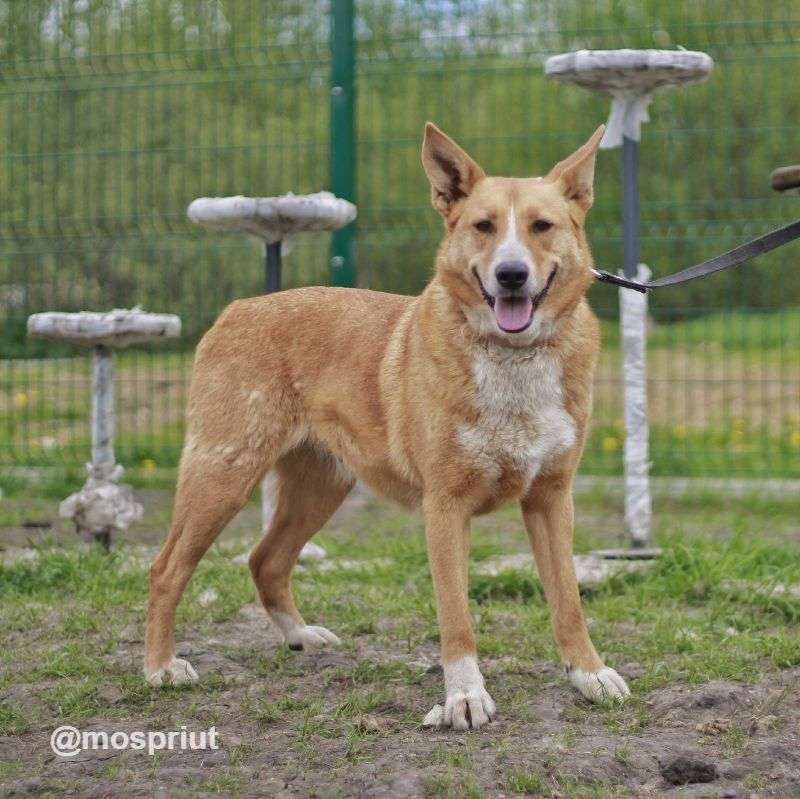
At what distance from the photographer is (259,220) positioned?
5996 millimetres

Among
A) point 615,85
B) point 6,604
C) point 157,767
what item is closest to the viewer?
point 157,767

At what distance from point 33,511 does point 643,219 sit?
3.70 meters

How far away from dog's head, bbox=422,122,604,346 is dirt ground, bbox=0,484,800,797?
45.2 inches

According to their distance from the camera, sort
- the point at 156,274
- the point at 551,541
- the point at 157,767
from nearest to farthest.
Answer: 1. the point at 157,767
2. the point at 551,541
3. the point at 156,274

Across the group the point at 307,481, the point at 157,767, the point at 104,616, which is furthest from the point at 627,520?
the point at 157,767

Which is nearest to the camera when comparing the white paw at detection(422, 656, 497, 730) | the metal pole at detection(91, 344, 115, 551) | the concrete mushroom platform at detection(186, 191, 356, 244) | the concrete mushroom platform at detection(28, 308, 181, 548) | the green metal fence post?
the white paw at detection(422, 656, 497, 730)

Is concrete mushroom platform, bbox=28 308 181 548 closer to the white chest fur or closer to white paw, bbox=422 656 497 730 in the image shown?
the white chest fur

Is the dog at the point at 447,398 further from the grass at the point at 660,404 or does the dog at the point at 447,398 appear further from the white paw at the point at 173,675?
the grass at the point at 660,404

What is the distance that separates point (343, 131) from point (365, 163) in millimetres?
216

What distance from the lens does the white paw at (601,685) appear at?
159 inches

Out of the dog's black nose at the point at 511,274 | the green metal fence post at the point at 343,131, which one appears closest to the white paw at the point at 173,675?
the dog's black nose at the point at 511,274

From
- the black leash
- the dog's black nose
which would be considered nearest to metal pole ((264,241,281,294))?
the black leash

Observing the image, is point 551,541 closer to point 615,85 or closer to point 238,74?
point 615,85

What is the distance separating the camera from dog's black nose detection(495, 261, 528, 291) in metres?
3.84
